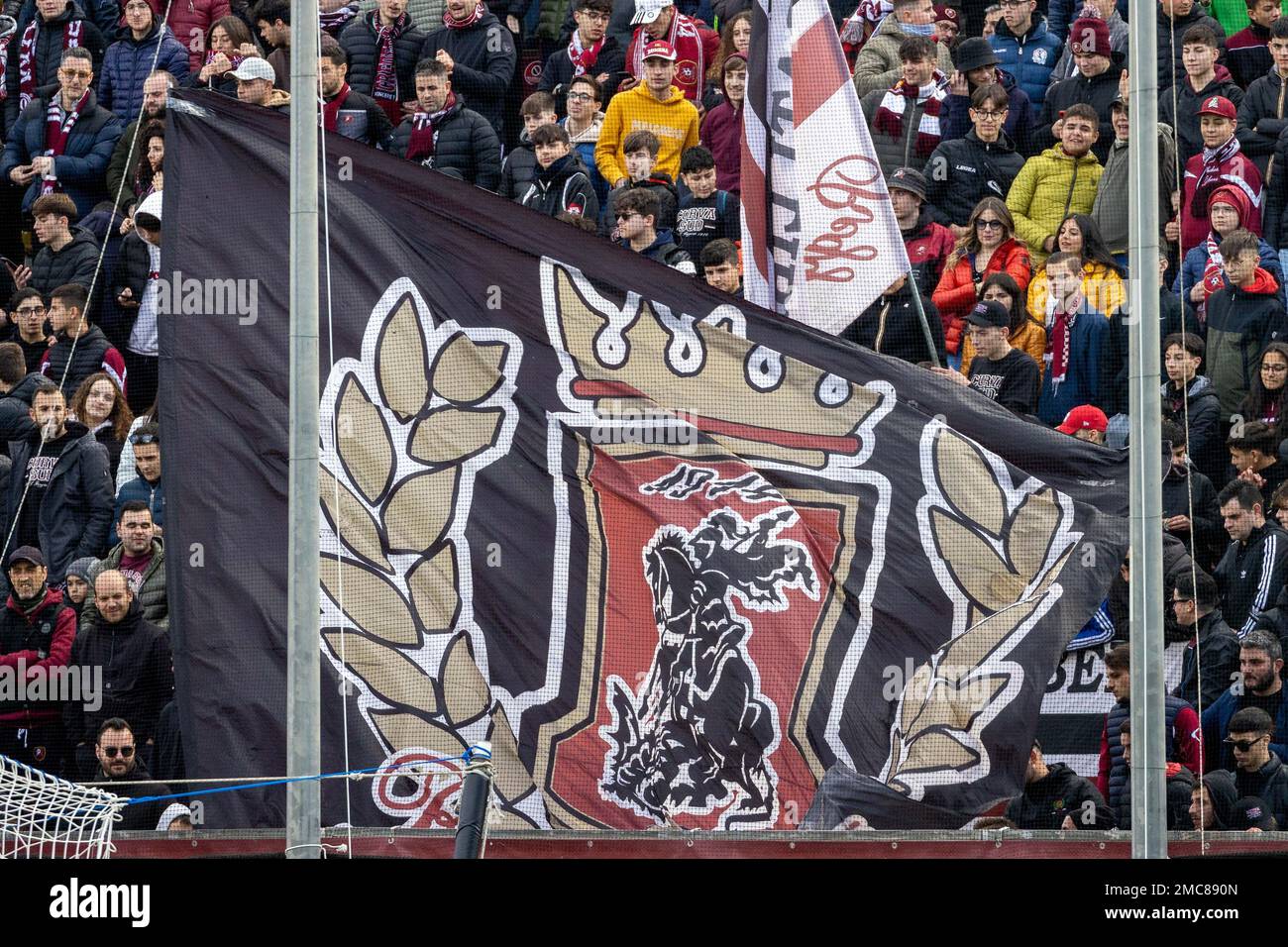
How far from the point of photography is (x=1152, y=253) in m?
8.77

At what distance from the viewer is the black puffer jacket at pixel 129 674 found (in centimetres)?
1002

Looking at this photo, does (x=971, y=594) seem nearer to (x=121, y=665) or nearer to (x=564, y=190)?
(x=121, y=665)

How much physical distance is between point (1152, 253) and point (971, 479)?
1.13m

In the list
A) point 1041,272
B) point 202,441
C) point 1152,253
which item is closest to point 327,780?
point 202,441

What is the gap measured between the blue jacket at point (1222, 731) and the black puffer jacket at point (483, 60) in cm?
518

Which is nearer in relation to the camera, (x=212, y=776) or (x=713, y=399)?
(x=212, y=776)

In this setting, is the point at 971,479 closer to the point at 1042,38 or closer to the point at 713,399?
the point at 713,399

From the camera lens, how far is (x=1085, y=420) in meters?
10.3

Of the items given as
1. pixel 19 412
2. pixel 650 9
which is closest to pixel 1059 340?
pixel 650 9

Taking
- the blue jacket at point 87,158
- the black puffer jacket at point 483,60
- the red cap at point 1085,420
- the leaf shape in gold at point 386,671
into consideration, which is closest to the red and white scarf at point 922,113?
the black puffer jacket at point 483,60

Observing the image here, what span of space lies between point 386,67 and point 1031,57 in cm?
348

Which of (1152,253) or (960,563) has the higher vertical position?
(1152,253)

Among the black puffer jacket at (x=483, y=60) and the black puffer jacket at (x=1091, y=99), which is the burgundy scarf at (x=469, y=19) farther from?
the black puffer jacket at (x=1091, y=99)

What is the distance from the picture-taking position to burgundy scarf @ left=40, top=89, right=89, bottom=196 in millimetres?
13398
